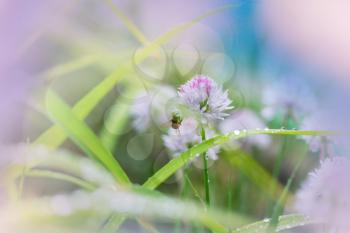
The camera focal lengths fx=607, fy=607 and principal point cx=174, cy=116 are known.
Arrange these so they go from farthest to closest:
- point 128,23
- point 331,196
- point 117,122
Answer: point 117,122, point 128,23, point 331,196

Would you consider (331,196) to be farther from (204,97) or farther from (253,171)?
(253,171)

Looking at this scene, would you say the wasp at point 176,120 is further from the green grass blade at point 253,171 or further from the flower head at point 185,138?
the green grass blade at point 253,171

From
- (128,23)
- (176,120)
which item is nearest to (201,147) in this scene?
(176,120)

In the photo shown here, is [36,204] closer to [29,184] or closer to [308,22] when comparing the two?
[29,184]

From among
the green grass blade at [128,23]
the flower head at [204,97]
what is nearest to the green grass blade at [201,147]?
the flower head at [204,97]

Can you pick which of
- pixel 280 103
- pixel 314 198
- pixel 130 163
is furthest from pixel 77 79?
pixel 314 198
